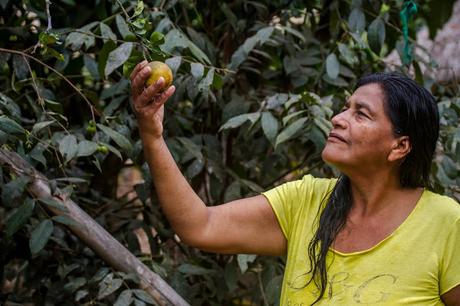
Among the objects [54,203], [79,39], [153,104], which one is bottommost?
[54,203]

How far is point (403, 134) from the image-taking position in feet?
5.45

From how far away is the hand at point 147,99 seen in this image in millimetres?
1521

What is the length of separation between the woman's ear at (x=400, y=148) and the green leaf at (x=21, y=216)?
2.71 feet

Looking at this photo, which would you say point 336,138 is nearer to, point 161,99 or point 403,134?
point 403,134

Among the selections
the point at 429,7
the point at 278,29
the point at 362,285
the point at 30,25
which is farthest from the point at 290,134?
the point at 429,7

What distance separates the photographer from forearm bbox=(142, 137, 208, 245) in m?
1.65

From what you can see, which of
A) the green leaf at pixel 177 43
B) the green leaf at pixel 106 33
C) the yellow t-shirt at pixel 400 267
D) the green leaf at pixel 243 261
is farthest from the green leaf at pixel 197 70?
the green leaf at pixel 243 261

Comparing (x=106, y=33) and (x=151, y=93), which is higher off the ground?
(x=151, y=93)

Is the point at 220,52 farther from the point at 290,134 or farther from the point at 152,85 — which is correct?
the point at 152,85

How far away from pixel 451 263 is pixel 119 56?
2.84 feet

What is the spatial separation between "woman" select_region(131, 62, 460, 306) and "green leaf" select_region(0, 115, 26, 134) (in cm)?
30

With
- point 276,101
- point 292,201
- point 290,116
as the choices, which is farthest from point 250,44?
point 292,201

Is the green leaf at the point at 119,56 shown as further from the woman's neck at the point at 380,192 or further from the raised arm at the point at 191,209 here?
the woman's neck at the point at 380,192

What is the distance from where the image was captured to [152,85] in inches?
59.8
